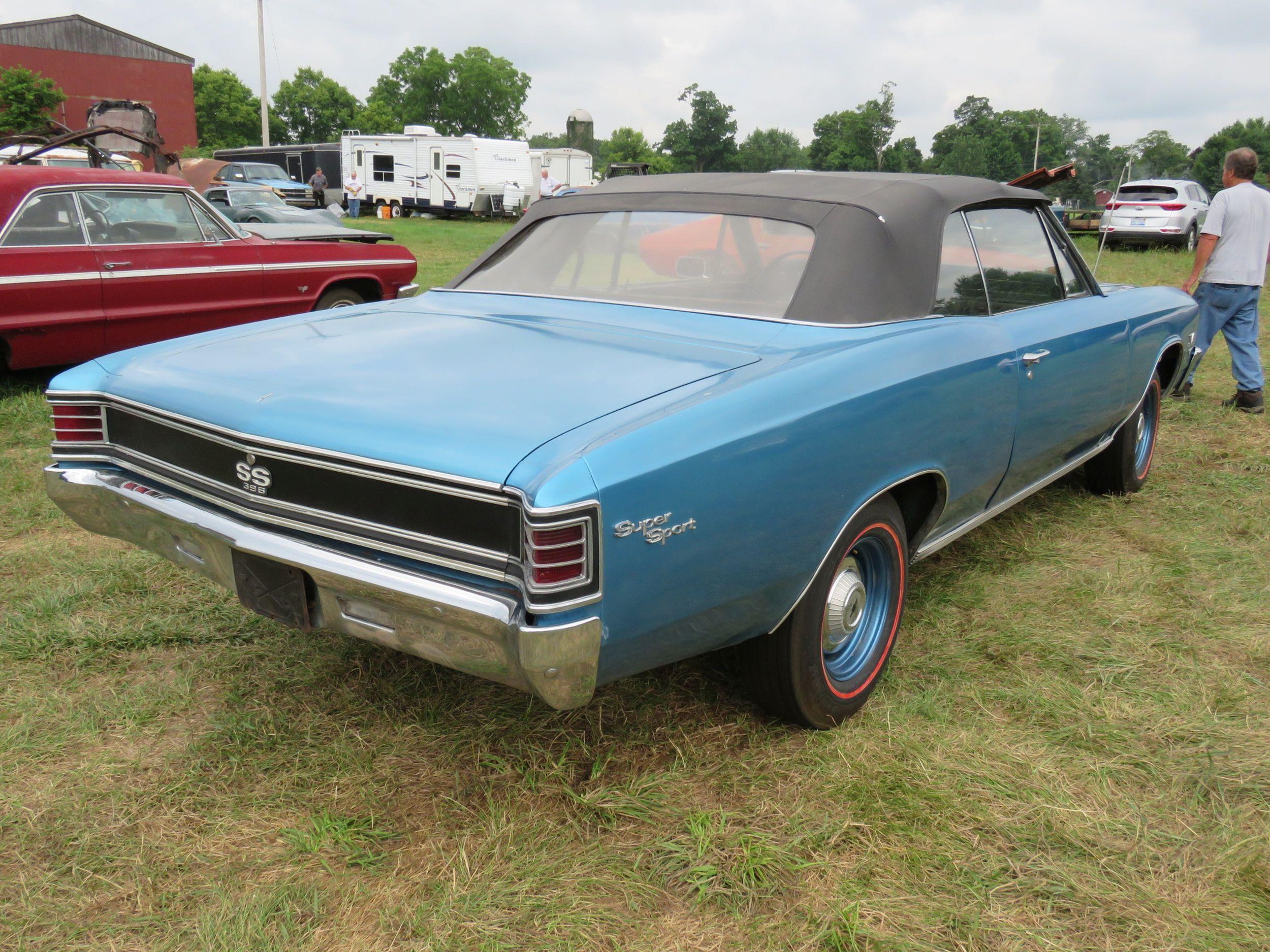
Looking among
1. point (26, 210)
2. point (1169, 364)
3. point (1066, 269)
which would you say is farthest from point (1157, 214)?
point (26, 210)

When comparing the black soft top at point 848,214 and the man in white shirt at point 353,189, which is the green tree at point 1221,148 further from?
the black soft top at point 848,214

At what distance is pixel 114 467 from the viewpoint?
2.67m

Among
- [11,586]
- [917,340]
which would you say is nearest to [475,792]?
[917,340]

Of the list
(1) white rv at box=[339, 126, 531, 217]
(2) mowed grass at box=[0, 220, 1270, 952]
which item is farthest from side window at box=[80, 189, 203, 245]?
(1) white rv at box=[339, 126, 531, 217]

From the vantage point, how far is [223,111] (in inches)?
2908

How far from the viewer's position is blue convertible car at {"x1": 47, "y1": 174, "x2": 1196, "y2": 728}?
1.93 metres

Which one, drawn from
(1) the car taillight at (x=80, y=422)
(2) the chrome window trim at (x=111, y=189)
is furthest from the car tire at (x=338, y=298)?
(1) the car taillight at (x=80, y=422)

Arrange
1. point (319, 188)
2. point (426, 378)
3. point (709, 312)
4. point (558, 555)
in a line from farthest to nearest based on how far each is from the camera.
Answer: point (319, 188) → point (709, 312) → point (426, 378) → point (558, 555)

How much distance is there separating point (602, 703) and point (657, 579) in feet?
3.12

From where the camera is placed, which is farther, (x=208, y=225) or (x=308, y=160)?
(x=308, y=160)

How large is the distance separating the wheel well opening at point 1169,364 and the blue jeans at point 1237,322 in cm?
151

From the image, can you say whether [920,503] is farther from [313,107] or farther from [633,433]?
[313,107]

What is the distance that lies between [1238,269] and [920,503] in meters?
4.58

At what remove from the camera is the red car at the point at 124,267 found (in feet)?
19.0
